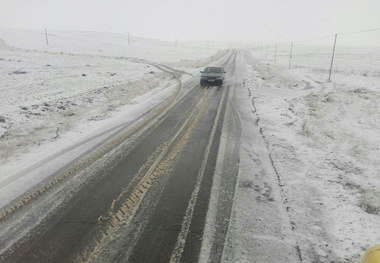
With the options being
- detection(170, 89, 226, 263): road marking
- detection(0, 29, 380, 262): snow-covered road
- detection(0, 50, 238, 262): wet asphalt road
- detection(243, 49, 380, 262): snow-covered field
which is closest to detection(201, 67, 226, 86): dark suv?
detection(0, 29, 380, 262): snow-covered road

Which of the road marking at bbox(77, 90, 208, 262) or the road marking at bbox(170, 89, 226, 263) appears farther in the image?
the road marking at bbox(77, 90, 208, 262)

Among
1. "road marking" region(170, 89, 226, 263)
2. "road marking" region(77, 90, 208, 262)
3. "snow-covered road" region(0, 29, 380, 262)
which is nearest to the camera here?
"road marking" region(170, 89, 226, 263)

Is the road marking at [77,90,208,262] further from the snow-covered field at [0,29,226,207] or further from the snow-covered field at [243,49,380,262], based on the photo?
the snow-covered field at [243,49,380,262]

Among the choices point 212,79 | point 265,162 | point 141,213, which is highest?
point 212,79

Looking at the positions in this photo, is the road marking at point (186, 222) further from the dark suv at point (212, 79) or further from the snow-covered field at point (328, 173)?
the dark suv at point (212, 79)

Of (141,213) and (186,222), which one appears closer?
(186,222)

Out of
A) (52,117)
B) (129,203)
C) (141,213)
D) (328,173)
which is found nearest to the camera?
(141,213)

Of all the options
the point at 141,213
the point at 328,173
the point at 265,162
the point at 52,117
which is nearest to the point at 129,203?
the point at 141,213

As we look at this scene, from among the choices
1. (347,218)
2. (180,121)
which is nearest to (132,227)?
(347,218)

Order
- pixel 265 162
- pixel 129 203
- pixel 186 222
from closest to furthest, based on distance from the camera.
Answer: pixel 186 222 → pixel 129 203 → pixel 265 162

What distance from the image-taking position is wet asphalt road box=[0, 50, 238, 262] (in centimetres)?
397

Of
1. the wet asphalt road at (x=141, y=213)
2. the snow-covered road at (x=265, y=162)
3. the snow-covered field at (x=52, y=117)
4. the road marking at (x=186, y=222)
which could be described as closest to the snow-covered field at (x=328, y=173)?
the snow-covered road at (x=265, y=162)

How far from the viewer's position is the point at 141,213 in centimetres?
488

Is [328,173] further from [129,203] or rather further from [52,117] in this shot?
[52,117]
